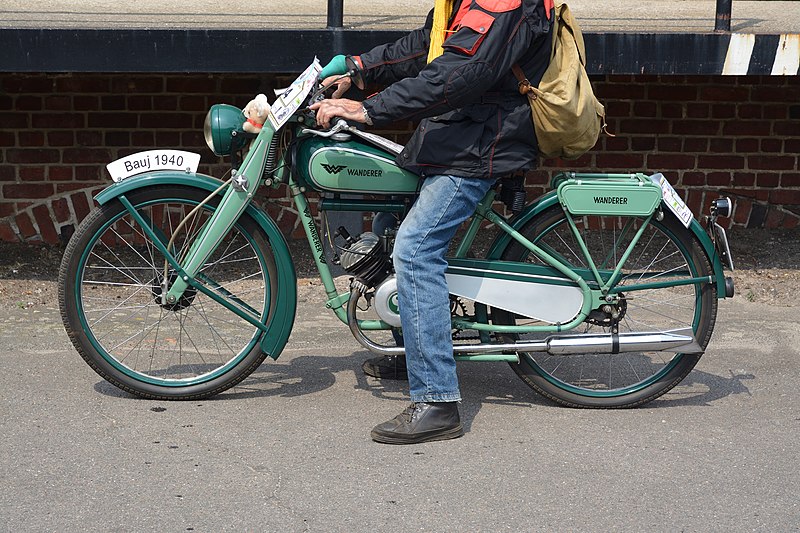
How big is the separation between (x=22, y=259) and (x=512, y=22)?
3692 mm

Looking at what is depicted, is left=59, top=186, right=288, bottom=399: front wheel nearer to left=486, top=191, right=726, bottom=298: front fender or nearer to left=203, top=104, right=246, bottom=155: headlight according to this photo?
left=203, top=104, right=246, bottom=155: headlight

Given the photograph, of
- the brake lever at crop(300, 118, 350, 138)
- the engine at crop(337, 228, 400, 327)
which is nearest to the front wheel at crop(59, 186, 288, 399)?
the engine at crop(337, 228, 400, 327)

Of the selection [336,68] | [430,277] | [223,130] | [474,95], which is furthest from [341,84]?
[430,277]

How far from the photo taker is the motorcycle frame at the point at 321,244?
4180mm

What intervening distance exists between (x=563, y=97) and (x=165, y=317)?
227cm

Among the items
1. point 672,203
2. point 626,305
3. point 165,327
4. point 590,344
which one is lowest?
point 165,327

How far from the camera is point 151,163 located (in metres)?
4.21

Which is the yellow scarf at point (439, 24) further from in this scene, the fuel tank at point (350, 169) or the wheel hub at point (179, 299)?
the wheel hub at point (179, 299)

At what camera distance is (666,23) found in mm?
6266

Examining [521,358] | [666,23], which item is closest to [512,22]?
[521,358]

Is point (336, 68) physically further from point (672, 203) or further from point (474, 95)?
point (672, 203)

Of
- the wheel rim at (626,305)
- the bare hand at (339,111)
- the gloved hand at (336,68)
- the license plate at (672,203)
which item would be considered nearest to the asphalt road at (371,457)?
the wheel rim at (626,305)

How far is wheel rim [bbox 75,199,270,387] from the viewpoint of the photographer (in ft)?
14.0

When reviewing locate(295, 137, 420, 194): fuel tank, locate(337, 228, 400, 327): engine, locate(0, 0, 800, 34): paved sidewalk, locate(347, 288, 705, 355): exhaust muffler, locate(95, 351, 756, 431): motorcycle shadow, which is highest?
locate(0, 0, 800, 34): paved sidewalk
